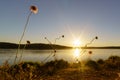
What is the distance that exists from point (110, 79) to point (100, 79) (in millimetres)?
303

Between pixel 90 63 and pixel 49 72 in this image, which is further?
pixel 90 63

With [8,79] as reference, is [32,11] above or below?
above

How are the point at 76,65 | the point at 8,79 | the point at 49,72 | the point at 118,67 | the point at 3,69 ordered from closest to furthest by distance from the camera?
1. the point at 8,79
2. the point at 3,69
3. the point at 49,72
4. the point at 118,67
5. the point at 76,65

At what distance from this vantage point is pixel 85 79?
7.62 m

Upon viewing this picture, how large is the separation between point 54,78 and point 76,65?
4.25 metres

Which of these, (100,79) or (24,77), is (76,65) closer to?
(100,79)

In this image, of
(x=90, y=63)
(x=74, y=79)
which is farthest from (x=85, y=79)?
(x=90, y=63)

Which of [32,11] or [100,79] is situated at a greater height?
[32,11]

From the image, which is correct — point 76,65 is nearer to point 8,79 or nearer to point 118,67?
point 118,67

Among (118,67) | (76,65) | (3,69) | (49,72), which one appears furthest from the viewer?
(76,65)

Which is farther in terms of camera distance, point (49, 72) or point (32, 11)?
point (49, 72)

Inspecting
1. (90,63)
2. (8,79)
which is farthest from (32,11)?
(90,63)

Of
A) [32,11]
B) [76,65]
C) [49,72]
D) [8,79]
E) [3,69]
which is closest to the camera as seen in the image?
[32,11]

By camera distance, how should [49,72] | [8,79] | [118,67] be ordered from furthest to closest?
[118,67] → [49,72] → [8,79]
